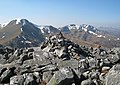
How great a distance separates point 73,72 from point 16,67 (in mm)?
10727

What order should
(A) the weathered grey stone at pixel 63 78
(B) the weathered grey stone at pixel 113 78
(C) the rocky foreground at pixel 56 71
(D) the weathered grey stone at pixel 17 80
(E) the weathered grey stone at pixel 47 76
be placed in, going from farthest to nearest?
(E) the weathered grey stone at pixel 47 76, (D) the weathered grey stone at pixel 17 80, (C) the rocky foreground at pixel 56 71, (A) the weathered grey stone at pixel 63 78, (B) the weathered grey stone at pixel 113 78

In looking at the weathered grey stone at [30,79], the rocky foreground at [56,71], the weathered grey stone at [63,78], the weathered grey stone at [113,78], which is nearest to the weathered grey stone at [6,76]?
the rocky foreground at [56,71]

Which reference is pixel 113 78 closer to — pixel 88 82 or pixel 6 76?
pixel 88 82

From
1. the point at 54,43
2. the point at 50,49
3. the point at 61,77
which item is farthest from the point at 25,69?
the point at 54,43

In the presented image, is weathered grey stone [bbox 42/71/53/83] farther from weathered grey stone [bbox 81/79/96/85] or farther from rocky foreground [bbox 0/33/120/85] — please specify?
weathered grey stone [bbox 81/79/96/85]

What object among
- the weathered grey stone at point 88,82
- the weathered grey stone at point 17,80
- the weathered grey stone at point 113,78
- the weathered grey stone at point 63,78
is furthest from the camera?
the weathered grey stone at point 17,80

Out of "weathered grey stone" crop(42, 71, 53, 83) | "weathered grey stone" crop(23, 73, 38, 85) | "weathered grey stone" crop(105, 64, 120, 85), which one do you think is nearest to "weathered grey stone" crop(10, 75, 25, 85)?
"weathered grey stone" crop(23, 73, 38, 85)

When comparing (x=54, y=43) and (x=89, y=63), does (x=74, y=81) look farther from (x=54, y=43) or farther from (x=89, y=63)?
(x=54, y=43)

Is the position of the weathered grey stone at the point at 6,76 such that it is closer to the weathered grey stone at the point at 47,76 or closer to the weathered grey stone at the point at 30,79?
the weathered grey stone at the point at 30,79

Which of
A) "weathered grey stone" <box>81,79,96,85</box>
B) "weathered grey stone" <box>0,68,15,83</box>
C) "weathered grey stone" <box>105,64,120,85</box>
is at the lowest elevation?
"weathered grey stone" <box>0,68,15,83</box>

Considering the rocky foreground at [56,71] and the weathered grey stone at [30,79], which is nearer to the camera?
the rocky foreground at [56,71]

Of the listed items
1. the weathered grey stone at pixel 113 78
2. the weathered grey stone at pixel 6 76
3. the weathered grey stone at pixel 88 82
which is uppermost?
the weathered grey stone at pixel 113 78

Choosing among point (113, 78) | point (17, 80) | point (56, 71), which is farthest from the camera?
point (56, 71)

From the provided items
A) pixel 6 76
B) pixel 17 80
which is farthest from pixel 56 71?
pixel 6 76
